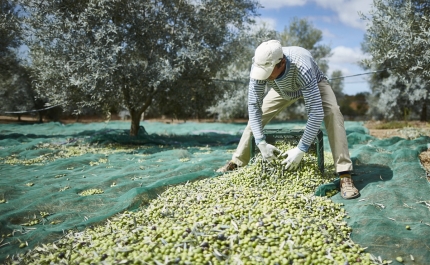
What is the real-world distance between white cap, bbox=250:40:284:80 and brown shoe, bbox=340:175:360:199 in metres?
1.51

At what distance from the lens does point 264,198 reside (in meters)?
3.46

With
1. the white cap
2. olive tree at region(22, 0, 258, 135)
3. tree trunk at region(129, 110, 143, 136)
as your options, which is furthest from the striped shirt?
tree trunk at region(129, 110, 143, 136)

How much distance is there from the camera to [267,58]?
333cm

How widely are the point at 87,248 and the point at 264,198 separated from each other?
5.74 ft

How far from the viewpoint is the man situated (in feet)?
11.3

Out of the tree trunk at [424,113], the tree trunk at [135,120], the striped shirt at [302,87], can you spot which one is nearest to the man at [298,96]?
the striped shirt at [302,87]

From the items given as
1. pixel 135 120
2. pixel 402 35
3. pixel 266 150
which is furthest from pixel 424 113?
pixel 266 150

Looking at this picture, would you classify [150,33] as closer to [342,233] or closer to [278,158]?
[278,158]

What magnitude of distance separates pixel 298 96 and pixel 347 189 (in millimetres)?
1239

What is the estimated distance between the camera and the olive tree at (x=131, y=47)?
24.7 ft

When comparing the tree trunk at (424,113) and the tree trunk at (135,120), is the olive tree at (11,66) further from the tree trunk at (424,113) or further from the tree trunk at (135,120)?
the tree trunk at (424,113)

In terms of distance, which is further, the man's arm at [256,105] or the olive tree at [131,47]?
the olive tree at [131,47]

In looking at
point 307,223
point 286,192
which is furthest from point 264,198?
point 307,223

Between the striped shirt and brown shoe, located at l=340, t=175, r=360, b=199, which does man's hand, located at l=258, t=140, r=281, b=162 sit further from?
brown shoe, located at l=340, t=175, r=360, b=199
